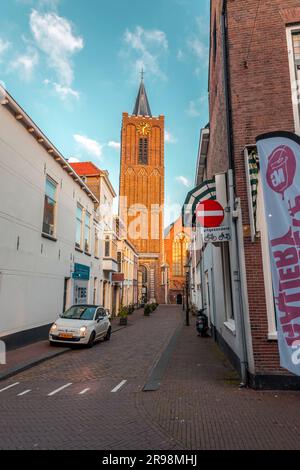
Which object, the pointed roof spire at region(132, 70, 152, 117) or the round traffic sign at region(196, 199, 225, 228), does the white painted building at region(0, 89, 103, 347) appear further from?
the pointed roof spire at region(132, 70, 152, 117)

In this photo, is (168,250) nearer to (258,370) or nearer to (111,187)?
(111,187)

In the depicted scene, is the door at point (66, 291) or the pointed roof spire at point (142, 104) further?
the pointed roof spire at point (142, 104)

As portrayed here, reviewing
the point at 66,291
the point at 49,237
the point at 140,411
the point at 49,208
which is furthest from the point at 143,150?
the point at 140,411

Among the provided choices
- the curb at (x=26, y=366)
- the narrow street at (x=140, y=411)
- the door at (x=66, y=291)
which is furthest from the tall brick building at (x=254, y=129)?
the door at (x=66, y=291)

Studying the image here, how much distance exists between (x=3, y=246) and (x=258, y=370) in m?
8.15

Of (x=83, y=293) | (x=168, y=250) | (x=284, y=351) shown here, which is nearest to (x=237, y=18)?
(x=284, y=351)

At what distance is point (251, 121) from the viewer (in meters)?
6.68

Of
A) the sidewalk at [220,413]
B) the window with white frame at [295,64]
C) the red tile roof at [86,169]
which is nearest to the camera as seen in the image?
the sidewalk at [220,413]

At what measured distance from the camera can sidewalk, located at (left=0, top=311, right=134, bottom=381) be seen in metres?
7.55

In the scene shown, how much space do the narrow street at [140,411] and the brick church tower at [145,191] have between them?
149 feet

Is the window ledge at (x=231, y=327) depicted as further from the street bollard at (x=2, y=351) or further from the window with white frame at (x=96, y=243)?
the window with white frame at (x=96, y=243)

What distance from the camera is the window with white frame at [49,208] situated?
13094mm

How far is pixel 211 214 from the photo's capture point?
7301mm

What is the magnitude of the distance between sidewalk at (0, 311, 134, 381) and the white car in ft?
1.35
